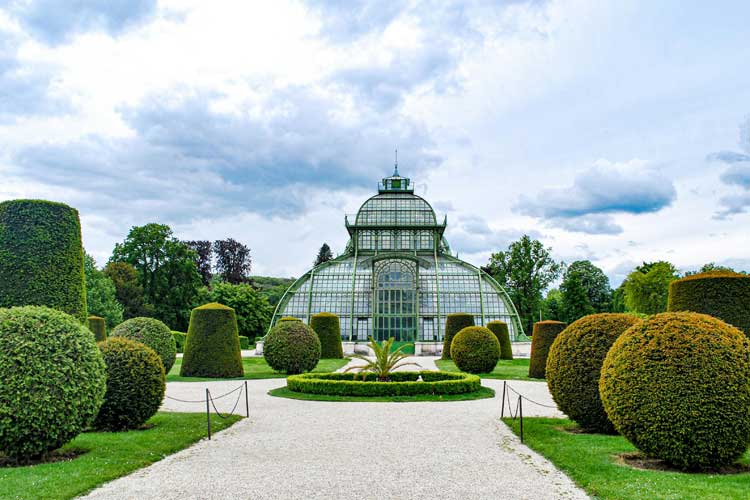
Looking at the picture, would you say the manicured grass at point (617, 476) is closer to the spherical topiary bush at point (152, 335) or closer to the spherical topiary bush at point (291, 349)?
the spherical topiary bush at point (291, 349)

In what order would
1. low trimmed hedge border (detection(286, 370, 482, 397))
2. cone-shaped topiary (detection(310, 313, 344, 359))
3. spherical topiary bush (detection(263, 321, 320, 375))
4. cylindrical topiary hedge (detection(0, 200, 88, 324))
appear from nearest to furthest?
cylindrical topiary hedge (detection(0, 200, 88, 324))
low trimmed hedge border (detection(286, 370, 482, 397))
spherical topiary bush (detection(263, 321, 320, 375))
cone-shaped topiary (detection(310, 313, 344, 359))

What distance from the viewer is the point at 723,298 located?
1559 centimetres

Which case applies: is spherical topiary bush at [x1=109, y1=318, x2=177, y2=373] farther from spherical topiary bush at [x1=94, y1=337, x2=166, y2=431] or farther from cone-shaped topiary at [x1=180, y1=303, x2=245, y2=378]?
spherical topiary bush at [x1=94, y1=337, x2=166, y2=431]

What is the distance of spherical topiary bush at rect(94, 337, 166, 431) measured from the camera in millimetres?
11422

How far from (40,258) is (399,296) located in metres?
33.1

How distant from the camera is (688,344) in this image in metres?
8.28

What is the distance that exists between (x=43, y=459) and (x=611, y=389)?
9.18 metres

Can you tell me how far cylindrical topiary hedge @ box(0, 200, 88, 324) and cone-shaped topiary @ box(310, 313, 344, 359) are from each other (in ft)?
68.4

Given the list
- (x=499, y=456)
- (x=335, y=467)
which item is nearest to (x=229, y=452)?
(x=335, y=467)

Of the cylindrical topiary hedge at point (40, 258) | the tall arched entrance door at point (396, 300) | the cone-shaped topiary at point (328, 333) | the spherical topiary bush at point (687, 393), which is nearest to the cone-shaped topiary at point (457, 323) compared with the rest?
the cone-shaped topiary at point (328, 333)

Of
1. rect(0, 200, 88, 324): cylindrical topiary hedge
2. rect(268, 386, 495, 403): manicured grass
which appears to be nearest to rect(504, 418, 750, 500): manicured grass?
rect(268, 386, 495, 403): manicured grass

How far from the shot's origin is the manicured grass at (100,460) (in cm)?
745

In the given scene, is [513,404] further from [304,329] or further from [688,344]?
[304,329]

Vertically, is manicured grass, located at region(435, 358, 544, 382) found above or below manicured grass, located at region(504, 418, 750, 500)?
below
